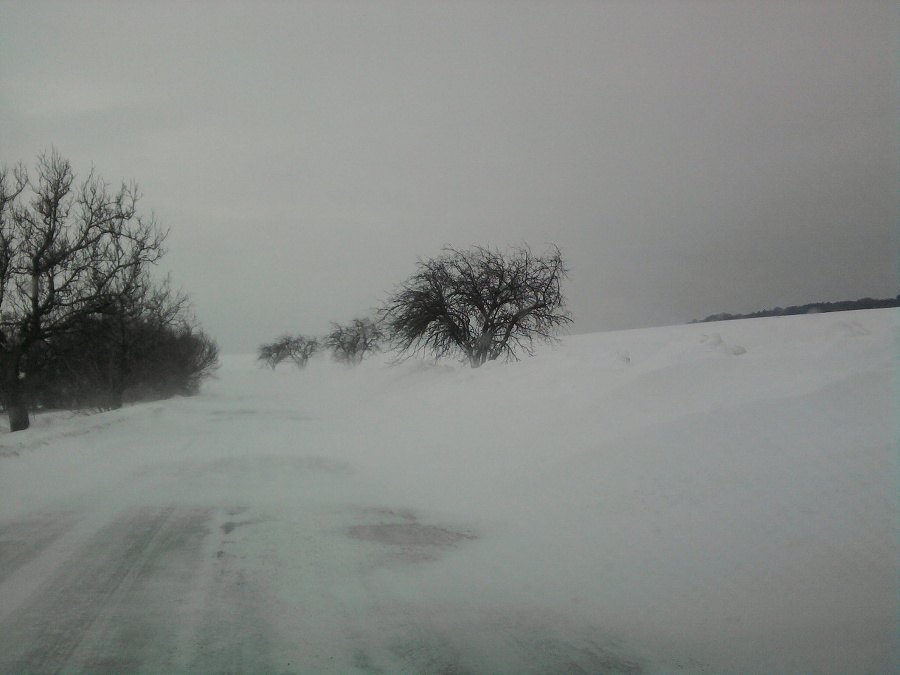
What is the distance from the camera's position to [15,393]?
695 inches

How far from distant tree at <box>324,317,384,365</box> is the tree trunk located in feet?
161

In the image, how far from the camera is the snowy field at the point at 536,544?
3.33 metres

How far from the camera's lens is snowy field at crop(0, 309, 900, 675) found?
3.33m

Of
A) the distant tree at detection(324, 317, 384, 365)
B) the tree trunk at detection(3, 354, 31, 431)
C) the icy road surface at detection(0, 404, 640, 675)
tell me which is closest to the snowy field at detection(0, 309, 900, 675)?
the icy road surface at detection(0, 404, 640, 675)

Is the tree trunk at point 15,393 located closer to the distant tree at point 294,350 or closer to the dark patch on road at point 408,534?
the dark patch on road at point 408,534

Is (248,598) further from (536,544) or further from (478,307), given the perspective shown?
(478,307)

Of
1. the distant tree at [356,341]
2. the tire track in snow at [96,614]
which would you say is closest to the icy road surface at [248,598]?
Answer: the tire track in snow at [96,614]

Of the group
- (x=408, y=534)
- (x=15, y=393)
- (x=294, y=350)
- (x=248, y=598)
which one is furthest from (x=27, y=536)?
(x=294, y=350)

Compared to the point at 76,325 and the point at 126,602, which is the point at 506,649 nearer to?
the point at 126,602

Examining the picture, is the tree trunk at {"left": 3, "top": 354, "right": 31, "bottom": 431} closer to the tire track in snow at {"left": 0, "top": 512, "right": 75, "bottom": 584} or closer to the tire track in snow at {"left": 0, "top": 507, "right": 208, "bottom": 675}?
the tire track in snow at {"left": 0, "top": 512, "right": 75, "bottom": 584}

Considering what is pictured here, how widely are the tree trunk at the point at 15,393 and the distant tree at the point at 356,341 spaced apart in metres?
49.0

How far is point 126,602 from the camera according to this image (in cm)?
386

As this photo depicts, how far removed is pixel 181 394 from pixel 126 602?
41.9 metres

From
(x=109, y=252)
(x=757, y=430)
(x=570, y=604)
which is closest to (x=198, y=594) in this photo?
(x=570, y=604)
